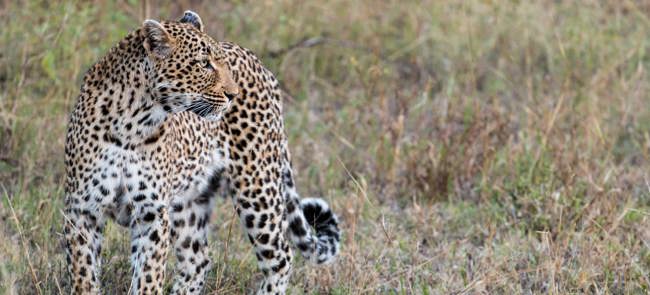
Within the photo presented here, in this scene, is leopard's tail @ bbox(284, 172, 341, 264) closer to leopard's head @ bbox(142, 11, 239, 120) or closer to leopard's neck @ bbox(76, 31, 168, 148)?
leopard's head @ bbox(142, 11, 239, 120)

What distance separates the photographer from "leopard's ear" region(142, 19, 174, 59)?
18.3 feet

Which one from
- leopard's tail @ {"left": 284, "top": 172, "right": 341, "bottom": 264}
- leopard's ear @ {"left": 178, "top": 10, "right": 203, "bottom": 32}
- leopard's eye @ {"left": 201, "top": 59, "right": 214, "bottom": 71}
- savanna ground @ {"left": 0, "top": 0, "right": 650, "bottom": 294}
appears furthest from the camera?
savanna ground @ {"left": 0, "top": 0, "right": 650, "bottom": 294}

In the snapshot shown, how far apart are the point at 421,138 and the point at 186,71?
3701 millimetres

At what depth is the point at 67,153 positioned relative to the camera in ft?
19.1

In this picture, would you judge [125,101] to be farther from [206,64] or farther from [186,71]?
[206,64]

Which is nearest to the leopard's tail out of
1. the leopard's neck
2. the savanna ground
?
the savanna ground

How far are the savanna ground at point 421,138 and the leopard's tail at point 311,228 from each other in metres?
0.19

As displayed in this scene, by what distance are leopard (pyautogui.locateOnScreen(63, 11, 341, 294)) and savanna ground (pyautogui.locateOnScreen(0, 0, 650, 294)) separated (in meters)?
0.38

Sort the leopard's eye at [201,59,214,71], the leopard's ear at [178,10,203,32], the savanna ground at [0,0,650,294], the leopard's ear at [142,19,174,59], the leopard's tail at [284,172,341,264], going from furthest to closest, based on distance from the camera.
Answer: the savanna ground at [0,0,650,294] < the leopard's tail at [284,172,341,264] < the leopard's ear at [178,10,203,32] < the leopard's eye at [201,59,214,71] < the leopard's ear at [142,19,174,59]

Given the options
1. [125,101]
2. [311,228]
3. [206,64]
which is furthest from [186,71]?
[311,228]

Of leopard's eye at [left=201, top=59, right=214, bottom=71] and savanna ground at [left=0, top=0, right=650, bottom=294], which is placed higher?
leopard's eye at [left=201, top=59, right=214, bottom=71]

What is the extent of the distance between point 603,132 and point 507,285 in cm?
266

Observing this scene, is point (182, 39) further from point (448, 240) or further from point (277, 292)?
point (448, 240)

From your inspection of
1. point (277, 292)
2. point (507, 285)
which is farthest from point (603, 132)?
point (277, 292)
